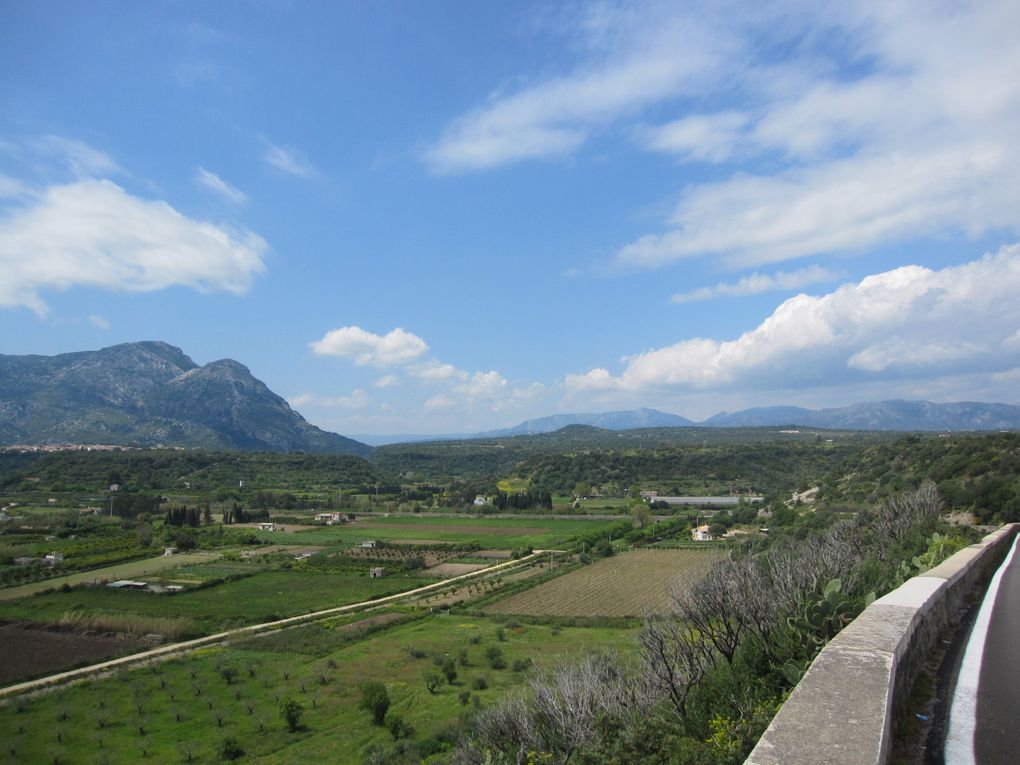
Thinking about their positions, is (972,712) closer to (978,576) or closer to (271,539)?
(978,576)

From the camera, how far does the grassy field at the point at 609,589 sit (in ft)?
158

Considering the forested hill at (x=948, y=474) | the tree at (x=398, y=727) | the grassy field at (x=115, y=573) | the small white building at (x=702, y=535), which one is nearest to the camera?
the tree at (x=398, y=727)

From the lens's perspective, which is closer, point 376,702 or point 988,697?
point 988,697

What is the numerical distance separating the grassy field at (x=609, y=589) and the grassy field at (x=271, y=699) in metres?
6.51

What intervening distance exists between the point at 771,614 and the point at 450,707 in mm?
20268

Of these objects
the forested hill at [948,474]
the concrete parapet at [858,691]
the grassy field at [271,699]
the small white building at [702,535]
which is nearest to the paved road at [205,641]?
the grassy field at [271,699]

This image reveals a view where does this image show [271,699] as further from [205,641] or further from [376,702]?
[205,641]

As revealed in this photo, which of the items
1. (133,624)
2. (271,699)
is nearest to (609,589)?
(271,699)

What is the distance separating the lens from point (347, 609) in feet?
166

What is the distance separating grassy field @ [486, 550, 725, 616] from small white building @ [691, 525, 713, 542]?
7.04 metres

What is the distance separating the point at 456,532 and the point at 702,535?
115 feet

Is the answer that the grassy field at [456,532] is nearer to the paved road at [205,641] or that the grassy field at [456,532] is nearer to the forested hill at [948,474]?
the paved road at [205,641]

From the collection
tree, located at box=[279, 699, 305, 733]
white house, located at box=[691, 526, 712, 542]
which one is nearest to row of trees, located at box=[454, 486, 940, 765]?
tree, located at box=[279, 699, 305, 733]

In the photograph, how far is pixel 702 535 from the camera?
80.0 metres
